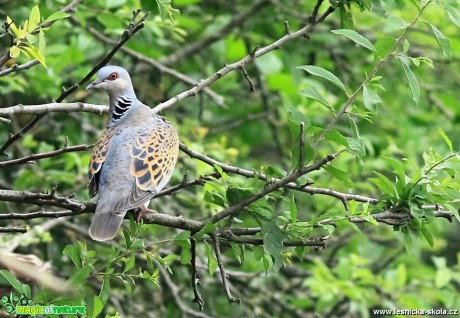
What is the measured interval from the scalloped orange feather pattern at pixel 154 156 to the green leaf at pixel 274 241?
2.57 ft

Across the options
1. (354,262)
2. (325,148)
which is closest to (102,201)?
(354,262)

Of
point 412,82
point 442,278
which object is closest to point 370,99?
point 412,82

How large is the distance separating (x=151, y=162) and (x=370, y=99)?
4.08 ft

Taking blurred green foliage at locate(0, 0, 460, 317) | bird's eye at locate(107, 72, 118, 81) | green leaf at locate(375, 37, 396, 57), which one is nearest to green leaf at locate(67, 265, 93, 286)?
blurred green foliage at locate(0, 0, 460, 317)

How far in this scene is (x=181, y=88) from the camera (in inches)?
300

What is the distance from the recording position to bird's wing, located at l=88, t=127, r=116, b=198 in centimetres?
405

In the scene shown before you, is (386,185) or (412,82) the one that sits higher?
(412,82)

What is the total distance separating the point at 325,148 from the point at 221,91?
3.59 ft

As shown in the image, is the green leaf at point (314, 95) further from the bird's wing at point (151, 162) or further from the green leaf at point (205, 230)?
the bird's wing at point (151, 162)

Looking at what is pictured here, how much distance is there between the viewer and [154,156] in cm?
420

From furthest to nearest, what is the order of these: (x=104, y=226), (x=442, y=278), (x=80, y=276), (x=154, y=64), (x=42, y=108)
Result: 1. (x=442, y=278)
2. (x=154, y=64)
3. (x=104, y=226)
4. (x=42, y=108)
5. (x=80, y=276)

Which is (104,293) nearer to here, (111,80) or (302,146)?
(302,146)

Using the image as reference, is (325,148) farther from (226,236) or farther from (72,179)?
(226,236)

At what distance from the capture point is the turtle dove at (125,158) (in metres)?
3.74
